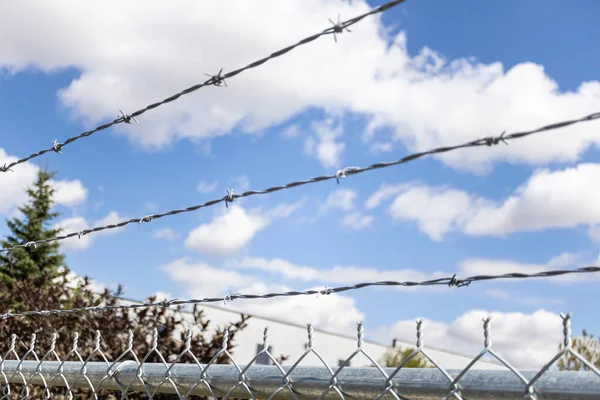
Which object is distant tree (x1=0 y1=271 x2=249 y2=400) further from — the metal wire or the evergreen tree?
the evergreen tree

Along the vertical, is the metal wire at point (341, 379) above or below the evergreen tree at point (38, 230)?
below

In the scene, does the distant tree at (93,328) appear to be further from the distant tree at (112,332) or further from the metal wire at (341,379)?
the metal wire at (341,379)

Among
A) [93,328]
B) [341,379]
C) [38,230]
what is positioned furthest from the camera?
[38,230]

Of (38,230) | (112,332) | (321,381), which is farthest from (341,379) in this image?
(38,230)

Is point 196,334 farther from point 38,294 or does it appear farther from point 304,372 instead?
point 304,372

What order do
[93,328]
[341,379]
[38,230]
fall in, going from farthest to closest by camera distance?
[38,230]
[93,328]
[341,379]

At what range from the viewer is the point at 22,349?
599 cm

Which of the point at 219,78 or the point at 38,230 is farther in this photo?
the point at 38,230

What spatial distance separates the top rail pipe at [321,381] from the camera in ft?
5.16

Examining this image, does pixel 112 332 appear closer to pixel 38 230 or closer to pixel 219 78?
pixel 219 78

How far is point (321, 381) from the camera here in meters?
1.98

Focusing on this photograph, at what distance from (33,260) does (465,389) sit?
21358mm

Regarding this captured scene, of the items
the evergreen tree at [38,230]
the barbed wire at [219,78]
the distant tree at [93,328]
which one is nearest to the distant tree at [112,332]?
the distant tree at [93,328]

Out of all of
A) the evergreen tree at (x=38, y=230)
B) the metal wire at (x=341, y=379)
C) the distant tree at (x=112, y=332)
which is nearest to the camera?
the metal wire at (x=341, y=379)
